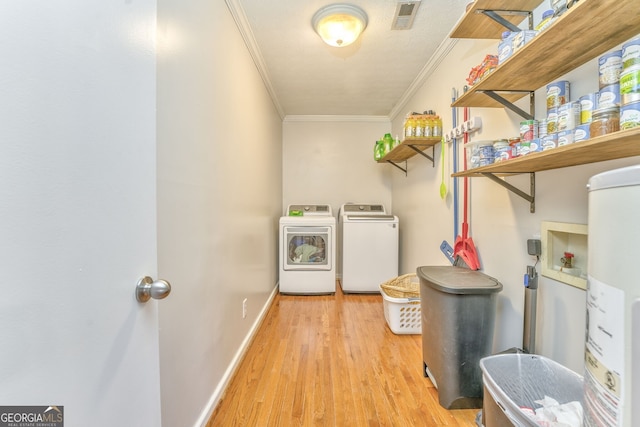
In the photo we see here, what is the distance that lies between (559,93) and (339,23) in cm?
130

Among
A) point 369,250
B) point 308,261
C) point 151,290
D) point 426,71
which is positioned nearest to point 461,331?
point 151,290

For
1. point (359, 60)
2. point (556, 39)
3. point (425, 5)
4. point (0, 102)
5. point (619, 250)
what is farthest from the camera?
point (359, 60)

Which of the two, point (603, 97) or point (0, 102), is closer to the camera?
point (0, 102)

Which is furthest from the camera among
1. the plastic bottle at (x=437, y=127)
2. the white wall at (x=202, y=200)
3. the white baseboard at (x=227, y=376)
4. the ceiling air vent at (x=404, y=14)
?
the plastic bottle at (x=437, y=127)

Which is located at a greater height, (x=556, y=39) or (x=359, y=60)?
(x=359, y=60)

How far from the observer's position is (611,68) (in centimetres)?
78

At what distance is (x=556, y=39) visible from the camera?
2.95 feet

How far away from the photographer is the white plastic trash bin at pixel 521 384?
3.10 ft

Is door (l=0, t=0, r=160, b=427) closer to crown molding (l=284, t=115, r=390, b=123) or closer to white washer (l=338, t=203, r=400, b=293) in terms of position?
white washer (l=338, t=203, r=400, b=293)

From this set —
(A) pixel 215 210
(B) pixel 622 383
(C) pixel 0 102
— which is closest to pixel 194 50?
(A) pixel 215 210

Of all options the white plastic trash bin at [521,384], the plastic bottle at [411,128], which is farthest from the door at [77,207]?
the plastic bottle at [411,128]

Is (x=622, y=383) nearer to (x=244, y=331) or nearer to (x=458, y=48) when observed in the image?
(x=244, y=331)

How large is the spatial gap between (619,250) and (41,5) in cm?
99

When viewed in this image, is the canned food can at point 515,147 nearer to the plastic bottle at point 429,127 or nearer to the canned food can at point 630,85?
the canned food can at point 630,85
